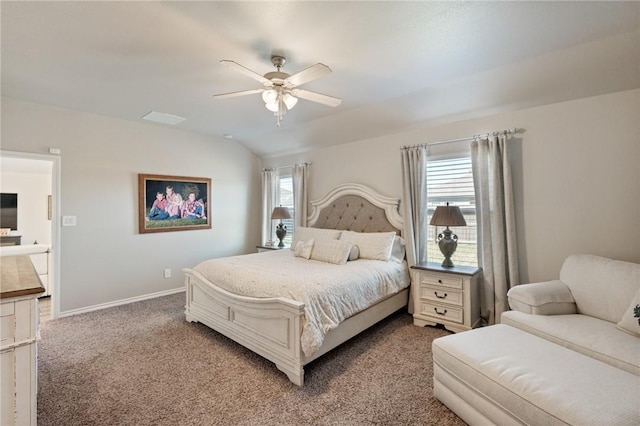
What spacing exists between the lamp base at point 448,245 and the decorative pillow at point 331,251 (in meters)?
1.05

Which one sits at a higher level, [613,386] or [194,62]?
[194,62]

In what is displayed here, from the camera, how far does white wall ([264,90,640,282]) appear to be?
2535 mm

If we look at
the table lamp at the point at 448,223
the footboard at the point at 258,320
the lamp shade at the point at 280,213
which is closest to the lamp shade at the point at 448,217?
the table lamp at the point at 448,223

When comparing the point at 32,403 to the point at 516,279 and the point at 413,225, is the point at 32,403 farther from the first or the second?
the point at 516,279

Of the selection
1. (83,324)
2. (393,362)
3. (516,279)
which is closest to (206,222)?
(83,324)

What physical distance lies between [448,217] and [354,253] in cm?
118

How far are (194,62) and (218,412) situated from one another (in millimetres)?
2759

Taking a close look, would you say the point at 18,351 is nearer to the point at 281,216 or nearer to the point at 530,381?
the point at 530,381

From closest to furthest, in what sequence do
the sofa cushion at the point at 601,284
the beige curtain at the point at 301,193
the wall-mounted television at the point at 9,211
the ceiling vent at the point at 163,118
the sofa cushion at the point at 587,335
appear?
the sofa cushion at the point at 587,335, the sofa cushion at the point at 601,284, the ceiling vent at the point at 163,118, the beige curtain at the point at 301,193, the wall-mounted television at the point at 9,211

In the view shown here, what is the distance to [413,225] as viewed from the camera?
144 inches

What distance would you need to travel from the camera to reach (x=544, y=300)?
2293 mm

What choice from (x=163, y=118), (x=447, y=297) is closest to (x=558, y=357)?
(x=447, y=297)

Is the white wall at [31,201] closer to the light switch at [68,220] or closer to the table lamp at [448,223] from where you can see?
the light switch at [68,220]

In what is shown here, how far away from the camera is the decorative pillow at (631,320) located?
6.17 ft
